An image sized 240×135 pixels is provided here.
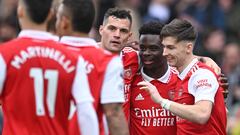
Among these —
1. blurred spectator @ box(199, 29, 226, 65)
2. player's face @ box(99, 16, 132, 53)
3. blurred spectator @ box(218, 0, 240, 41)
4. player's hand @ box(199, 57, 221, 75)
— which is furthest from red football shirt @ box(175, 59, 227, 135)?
blurred spectator @ box(218, 0, 240, 41)

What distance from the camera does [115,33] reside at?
10.5m

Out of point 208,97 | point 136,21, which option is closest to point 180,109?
point 208,97

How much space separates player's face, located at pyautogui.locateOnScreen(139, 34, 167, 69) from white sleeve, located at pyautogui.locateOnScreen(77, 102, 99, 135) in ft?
7.00

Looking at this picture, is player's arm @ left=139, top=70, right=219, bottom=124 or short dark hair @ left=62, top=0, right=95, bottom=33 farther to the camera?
player's arm @ left=139, top=70, right=219, bottom=124

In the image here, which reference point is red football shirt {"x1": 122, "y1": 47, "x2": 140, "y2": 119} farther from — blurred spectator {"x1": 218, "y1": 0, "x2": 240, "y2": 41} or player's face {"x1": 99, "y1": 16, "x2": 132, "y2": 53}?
blurred spectator {"x1": 218, "y1": 0, "x2": 240, "y2": 41}

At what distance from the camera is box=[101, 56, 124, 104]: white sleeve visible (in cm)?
822

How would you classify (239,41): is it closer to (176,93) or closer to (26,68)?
(176,93)

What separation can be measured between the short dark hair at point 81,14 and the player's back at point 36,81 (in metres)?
0.29

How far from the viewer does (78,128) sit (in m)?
8.52

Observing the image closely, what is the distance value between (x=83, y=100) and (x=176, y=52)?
1987mm

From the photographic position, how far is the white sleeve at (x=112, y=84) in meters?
8.22

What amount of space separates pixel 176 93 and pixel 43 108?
93.7 inches

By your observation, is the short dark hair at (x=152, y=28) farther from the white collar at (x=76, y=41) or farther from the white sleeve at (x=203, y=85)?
the white collar at (x=76, y=41)

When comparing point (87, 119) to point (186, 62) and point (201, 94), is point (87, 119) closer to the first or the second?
point (201, 94)
